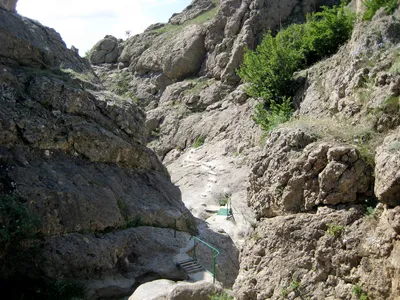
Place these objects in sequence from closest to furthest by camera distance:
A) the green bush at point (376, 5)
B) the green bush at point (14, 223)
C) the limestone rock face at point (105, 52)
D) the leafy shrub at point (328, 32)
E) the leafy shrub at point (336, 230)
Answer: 1. the leafy shrub at point (336, 230)
2. the green bush at point (14, 223)
3. the green bush at point (376, 5)
4. the leafy shrub at point (328, 32)
5. the limestone rock face at point (105, 52)

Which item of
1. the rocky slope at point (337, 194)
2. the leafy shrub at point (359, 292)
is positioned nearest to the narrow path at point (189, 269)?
the rocky slope at point (337, 194)

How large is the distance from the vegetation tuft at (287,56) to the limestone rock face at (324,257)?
47.3 feet

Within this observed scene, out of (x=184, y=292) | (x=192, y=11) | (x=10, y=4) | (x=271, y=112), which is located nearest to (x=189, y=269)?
(x=184, y=292)

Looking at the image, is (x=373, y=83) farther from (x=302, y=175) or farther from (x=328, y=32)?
(x=328, y=32)

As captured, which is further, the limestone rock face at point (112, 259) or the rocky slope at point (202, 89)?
the rocky slope at point (202, 89)

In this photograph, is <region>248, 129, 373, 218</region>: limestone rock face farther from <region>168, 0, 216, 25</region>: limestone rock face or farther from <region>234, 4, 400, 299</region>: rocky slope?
<region>168, 0, 216, 25</region>: limestone rock face

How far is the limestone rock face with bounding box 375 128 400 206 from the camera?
6.32 metres

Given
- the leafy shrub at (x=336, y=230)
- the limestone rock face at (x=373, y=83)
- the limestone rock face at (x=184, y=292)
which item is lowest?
the limestone rock face at (x=184, y=292)

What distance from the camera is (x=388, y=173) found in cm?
643

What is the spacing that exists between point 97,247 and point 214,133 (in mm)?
18828

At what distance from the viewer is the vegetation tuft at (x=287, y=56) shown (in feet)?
73.3

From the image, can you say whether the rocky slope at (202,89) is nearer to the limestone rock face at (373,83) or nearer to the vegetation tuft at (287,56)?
the vegetation tuft at (287,56)

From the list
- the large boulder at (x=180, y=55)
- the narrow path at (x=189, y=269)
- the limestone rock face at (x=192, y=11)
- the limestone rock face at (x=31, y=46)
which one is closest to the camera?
the narrow path at (x=189, y=269)

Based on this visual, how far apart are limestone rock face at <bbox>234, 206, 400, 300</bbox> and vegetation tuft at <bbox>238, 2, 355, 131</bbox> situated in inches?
568
